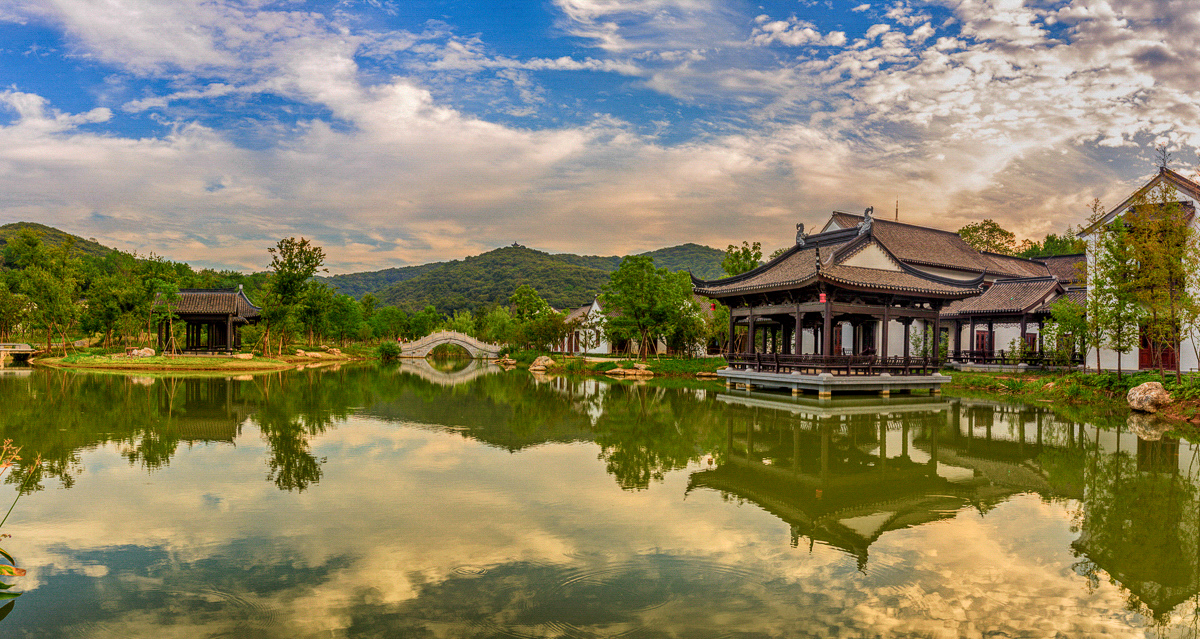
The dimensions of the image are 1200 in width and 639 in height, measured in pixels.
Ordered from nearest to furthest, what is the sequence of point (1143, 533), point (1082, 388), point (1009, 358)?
1. point (1143, 533)
2. point (1082, 388)
3. point (1009, 358)

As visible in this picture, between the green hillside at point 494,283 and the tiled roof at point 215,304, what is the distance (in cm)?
Answer: 5416

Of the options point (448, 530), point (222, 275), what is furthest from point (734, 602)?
point (222, 275)

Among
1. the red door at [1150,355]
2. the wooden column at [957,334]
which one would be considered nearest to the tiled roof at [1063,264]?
the wooden column at [957,334]

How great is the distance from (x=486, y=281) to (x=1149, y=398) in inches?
3972

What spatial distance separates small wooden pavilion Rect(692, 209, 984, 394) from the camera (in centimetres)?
1953

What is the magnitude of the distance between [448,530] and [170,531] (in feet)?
7.49

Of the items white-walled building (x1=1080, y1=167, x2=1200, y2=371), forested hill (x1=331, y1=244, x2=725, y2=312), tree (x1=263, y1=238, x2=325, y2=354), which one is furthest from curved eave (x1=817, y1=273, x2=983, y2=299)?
forested hill (x1=331, y1=244, x2=725, y2=312)

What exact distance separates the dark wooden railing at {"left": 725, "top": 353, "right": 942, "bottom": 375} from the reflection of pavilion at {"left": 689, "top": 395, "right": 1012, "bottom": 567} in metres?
6.05

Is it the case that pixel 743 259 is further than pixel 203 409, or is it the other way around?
pixel 743 259

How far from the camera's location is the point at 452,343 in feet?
168

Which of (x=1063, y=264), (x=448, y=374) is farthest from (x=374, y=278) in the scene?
(x=1063, y=264)

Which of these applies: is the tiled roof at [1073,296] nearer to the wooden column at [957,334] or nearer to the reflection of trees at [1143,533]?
the wooden column at [957,334]

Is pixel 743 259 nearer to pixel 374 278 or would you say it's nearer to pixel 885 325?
pixel 885 325

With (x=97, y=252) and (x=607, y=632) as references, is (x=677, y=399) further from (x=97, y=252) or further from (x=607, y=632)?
(x=97, y=252)
